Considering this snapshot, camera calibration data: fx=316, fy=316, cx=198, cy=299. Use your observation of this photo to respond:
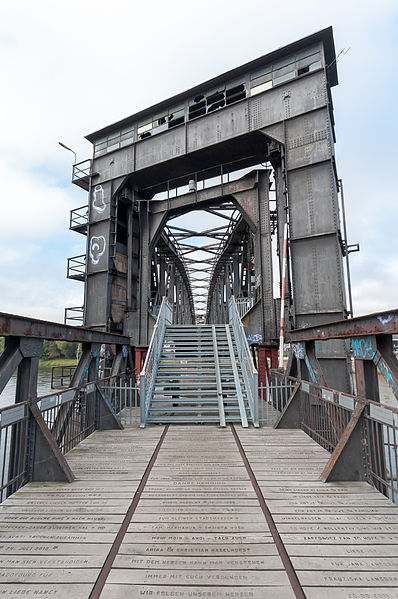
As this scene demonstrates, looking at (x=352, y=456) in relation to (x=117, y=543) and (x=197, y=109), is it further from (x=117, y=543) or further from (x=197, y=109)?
(x=197, y=109)

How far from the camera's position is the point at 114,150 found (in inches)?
734

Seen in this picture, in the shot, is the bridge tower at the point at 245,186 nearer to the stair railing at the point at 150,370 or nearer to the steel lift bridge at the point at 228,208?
the steel lift bridge at the point at 228,208

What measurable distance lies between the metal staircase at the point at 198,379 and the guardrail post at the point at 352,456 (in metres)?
3.26

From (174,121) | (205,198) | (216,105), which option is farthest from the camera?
(174,121)

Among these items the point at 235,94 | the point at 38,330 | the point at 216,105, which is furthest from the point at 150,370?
the point at 216,105

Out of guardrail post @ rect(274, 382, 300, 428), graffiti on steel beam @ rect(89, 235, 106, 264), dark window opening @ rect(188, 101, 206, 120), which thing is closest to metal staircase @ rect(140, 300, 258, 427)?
guardrail post @ rect(274, 382, 300, 428)

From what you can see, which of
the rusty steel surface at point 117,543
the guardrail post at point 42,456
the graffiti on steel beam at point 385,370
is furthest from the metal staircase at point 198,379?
the graffiti on steel beam at point 385,370

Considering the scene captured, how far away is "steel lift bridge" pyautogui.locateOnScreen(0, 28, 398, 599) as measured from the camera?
2.64 m

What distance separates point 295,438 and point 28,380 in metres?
5.20

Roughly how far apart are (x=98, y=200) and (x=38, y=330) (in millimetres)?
15908

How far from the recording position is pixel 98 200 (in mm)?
18734

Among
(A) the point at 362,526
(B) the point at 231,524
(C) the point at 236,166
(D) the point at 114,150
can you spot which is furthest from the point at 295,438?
(D) the point at 114,150

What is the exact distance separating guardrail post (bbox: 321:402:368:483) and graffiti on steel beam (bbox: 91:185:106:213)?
57.6 feet

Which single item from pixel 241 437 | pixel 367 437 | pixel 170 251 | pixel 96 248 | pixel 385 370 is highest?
pixel 170 251
